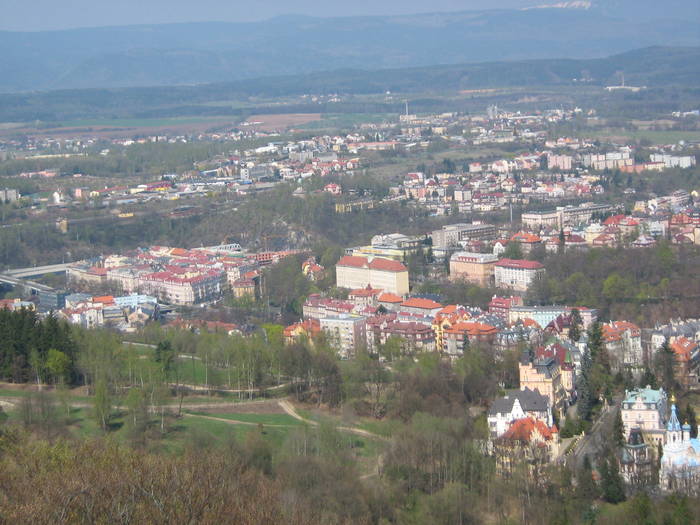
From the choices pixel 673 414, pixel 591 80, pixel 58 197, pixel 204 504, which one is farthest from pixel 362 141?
pixel 204 504

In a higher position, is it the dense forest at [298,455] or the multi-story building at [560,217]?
the dense forest at [298,455]

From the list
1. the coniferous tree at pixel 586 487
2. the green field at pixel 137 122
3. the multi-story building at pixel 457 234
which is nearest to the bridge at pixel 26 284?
the multi-story building at pixel 457 234

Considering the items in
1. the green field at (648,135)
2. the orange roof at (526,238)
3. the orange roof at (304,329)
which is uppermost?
the orange roof at (304,329)

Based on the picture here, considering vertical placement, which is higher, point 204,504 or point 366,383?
point 204,504

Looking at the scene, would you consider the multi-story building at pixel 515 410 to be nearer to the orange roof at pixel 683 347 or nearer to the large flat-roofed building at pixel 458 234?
the orange roof at pixel 683 347

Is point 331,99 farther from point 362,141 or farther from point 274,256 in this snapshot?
point 274,256

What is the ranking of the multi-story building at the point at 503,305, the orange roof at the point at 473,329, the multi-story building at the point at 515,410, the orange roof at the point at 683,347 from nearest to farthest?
the multi-story building at the point at 515,410, the orange roof at the point at 683,347, the orange roof at the point at 473,329, the multi-story building at the point at 503,305
